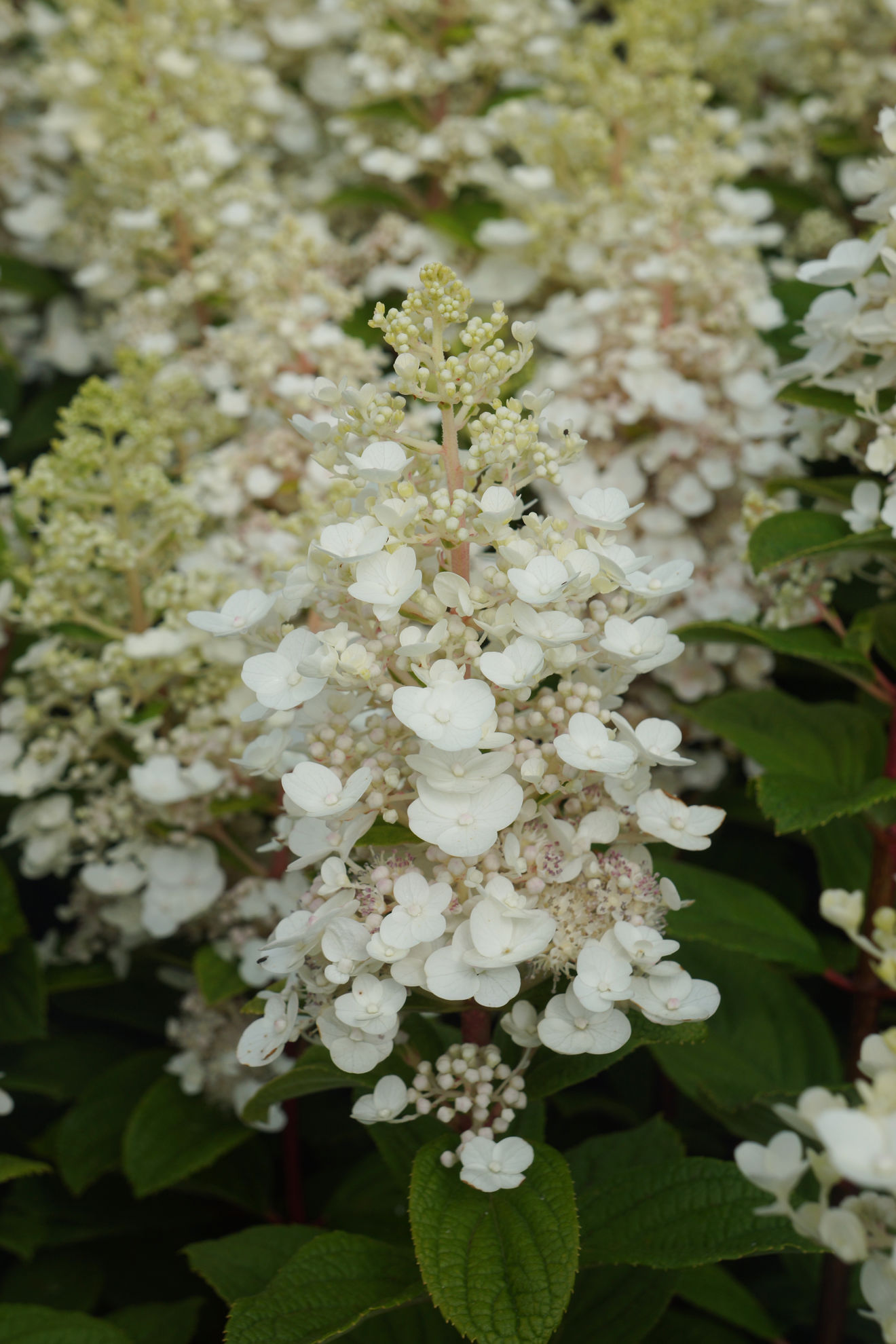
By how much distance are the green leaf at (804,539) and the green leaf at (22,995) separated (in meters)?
1.06

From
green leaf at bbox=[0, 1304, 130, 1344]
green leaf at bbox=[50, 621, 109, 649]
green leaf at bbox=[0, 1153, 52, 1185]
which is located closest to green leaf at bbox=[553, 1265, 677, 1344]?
green leaf at bbox=[0, 1304, 130, 1344]

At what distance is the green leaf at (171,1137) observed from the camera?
4.58 feet

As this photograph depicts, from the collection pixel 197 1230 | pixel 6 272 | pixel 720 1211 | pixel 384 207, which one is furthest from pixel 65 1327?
pixel 384 207

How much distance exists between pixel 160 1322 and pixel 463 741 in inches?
40.2

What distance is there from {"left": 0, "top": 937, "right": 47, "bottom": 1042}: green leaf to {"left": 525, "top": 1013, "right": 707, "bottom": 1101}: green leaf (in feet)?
2.56

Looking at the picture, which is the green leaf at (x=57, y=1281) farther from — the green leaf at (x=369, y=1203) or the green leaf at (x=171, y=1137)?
the green leaf at (x=369, y=1203)

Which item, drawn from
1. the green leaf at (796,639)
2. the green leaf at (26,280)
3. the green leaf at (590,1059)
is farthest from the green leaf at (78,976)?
the green leaf at (26,280)

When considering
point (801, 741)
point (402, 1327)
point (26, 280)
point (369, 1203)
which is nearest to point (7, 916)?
point (369, 1203)

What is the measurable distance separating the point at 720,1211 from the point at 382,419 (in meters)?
0.73

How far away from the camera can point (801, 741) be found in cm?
138

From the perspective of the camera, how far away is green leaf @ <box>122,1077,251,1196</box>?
1.40 meters

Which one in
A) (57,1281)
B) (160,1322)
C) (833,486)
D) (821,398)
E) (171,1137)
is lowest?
(57,1281)

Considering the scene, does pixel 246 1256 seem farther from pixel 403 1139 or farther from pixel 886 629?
pixel 886 629

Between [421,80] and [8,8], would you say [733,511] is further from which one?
[8,8]
